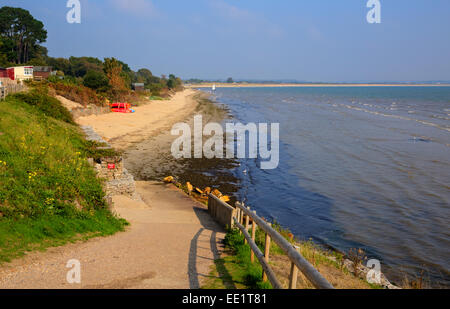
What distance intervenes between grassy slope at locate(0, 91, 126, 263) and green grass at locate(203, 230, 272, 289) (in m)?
3.30

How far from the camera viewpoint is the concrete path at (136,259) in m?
5.88

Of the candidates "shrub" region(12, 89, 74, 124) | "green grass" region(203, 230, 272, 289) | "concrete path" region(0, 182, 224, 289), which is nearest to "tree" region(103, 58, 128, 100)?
"shrub" region(12, 89, 74, 124)

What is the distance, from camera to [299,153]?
93.5 ft

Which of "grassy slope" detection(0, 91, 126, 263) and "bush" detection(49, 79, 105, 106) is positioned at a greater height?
"bush" detection(49, 79, 105, 106)

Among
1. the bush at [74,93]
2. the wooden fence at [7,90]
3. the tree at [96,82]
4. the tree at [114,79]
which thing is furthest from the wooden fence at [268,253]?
the tree at [114,79]

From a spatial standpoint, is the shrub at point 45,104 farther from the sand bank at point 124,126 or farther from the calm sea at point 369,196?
the calm sea at point 369,196

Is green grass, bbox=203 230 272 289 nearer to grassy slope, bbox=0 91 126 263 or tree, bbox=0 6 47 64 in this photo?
grassy slope, bbox=0 91 126 263

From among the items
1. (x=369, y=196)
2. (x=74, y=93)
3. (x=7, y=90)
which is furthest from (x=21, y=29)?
(x=369, y=196)

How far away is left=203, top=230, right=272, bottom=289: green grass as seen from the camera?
5.88 meters

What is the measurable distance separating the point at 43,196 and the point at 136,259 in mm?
3230

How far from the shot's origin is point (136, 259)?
23.3 feet

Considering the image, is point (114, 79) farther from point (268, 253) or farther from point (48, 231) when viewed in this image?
point (268, 253)

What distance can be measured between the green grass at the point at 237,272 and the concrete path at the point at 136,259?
24 cm

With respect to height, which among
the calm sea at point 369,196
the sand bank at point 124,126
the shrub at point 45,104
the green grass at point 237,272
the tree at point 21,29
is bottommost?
the calm sea at point 369,196
